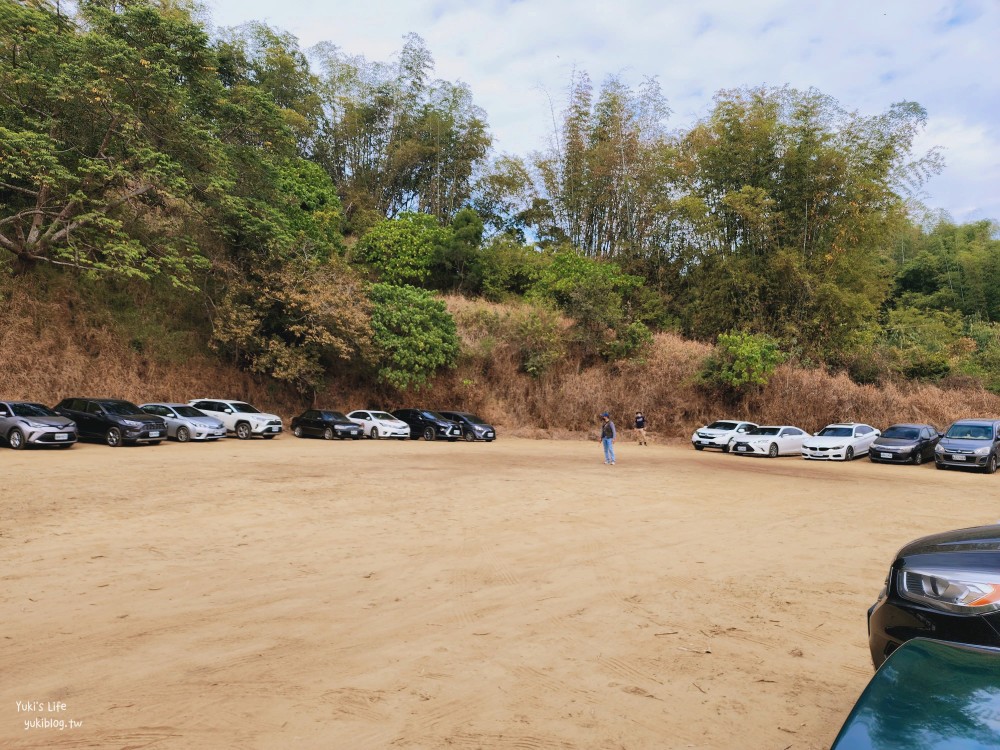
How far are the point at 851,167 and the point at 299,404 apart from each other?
95.1ft

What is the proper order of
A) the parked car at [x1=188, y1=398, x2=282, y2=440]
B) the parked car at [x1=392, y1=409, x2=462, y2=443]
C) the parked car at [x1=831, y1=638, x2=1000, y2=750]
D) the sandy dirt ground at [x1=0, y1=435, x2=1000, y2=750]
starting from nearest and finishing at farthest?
the parked car at [x1=831, y1=638, x2=1000, y2=750]
the sandy dirt ground at [x1=0, y1=435, x2=1000, y2=750]
the parked car at [x1=188, y1=398, x2=282, y2=440]
the parked car at [x1=392, y1=409, x2=462, y2=443]

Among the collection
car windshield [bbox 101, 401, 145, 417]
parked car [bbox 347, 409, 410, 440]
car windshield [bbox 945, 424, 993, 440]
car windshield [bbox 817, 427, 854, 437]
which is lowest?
parked car [bbox 347, 409, 410, 440]

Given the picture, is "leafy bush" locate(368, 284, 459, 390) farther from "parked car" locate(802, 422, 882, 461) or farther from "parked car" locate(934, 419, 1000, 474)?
"parked car" locate(934, 419, 1000, 474)

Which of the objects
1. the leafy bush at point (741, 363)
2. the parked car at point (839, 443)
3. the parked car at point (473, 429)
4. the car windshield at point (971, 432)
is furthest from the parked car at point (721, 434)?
the parked car at point (473, 429)

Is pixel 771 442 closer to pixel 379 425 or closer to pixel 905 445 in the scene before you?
pixel 905 445

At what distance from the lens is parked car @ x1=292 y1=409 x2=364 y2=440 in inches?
936

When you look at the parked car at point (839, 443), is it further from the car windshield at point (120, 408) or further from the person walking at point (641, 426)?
the car windshield at point (120, 408)

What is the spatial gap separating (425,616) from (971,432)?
850 inches

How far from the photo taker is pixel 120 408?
19.0m

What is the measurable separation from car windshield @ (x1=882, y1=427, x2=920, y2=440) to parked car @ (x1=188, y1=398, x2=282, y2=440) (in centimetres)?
2287

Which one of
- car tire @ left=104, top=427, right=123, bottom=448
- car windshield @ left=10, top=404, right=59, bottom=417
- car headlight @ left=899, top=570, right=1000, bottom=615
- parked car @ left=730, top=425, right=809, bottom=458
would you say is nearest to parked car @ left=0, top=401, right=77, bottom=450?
car windshield @ left=10, top=404, right=59, bottom=417

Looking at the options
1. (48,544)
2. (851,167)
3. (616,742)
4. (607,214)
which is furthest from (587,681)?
(607,214)

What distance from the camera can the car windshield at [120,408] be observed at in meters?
18.7

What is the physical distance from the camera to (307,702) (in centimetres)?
347
